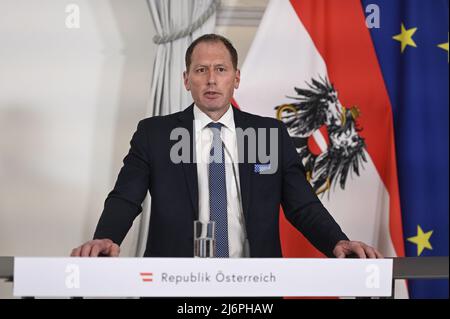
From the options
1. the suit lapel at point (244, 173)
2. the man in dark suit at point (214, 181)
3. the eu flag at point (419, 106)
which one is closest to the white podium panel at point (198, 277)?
the man in dark suit at point (214, 181)

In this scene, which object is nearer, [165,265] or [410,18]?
[165,265]

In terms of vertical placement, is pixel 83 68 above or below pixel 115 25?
below

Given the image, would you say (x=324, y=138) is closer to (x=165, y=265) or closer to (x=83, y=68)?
(x=83, y=68)

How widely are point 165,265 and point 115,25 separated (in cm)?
211

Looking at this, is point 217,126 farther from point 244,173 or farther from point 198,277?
point 198,277

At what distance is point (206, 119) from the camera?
2.72 metres

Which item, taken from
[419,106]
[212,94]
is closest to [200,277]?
[212,94]

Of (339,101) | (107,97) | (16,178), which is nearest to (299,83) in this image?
(339,101)

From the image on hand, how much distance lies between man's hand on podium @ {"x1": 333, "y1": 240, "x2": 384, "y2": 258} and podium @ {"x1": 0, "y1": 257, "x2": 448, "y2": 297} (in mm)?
74

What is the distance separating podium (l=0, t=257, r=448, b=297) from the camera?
1.92 metres

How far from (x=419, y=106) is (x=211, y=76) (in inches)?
57.1

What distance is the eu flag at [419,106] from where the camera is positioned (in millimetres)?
3699
